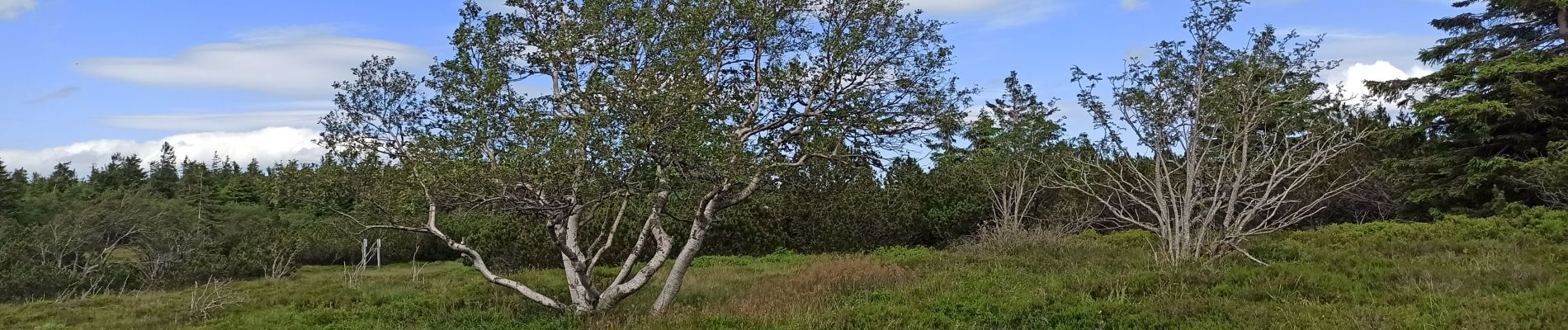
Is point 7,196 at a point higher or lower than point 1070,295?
higher

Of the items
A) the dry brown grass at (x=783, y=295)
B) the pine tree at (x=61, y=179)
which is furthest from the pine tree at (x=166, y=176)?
the dry brown grass at (x=783, y=295)

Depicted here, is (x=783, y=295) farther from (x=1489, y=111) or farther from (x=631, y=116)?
(x=1489, y=111)

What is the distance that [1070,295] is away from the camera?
1162 centimetres

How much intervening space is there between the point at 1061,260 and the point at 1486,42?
18.2 metres

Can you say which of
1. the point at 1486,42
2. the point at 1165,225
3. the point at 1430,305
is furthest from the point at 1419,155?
the point at 1430,305

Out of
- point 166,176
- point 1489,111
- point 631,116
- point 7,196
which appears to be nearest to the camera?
point 631,116

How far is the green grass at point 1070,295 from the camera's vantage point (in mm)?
9820

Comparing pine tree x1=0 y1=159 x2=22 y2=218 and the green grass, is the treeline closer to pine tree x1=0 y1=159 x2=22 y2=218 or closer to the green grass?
the green grass

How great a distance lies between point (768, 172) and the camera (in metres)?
11.8

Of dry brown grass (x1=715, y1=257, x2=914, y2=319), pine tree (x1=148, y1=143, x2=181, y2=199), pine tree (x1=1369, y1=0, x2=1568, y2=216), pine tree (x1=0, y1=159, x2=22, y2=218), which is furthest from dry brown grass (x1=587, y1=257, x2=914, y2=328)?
pine tree (x1=148, y1=143, x2=181, y2=199)

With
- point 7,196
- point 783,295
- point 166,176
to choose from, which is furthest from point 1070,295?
point 166,176

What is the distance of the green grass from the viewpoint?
387 inches

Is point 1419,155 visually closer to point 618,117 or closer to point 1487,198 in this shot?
point 1487,198

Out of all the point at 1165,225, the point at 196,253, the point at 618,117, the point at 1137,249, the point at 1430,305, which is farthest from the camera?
the point at 196,253
